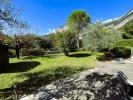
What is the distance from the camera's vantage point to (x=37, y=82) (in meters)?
17.7

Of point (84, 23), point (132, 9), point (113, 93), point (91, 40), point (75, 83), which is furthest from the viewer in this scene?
point (132, 9)

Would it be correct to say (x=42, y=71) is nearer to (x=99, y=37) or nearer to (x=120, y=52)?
(x=99, y=37)

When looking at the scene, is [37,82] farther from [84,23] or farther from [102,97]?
[84,23]

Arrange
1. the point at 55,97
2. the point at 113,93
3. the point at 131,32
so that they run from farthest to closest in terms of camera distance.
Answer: the point at 131,32
the point at 113,93
the point at 55,97

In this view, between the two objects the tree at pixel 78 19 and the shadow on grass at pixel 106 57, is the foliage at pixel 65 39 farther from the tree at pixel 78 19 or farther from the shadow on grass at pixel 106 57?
the tree at pixel 78 19

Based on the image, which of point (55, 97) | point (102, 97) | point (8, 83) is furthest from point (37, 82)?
point (102, 97)

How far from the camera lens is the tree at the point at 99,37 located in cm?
2922

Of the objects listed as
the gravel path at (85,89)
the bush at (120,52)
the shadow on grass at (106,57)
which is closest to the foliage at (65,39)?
the shadow on grass at (106,57)

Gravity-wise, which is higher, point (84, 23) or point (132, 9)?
point (132, 9)

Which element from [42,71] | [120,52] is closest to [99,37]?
[120,52]

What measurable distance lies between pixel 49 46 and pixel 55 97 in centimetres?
4831

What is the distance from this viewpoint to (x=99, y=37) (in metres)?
29.5

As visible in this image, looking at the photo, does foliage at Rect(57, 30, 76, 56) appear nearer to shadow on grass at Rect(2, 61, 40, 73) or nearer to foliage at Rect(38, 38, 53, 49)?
shadow on grass at Rect(2, 61, 40, 73)

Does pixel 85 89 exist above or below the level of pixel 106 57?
below
